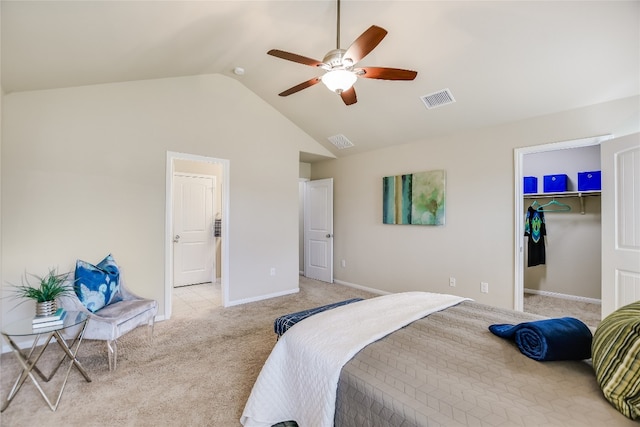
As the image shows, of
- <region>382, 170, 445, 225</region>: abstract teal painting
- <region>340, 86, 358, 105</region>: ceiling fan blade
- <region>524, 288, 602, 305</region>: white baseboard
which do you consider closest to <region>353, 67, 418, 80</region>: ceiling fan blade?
<region>340, 86, 358, 105</region>: ceiling fan blade

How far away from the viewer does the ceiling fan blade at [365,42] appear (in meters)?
1.73

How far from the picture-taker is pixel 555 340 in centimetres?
125

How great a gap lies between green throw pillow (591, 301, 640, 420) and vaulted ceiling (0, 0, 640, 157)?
230cm

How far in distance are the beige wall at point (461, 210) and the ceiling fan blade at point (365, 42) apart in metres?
2.46

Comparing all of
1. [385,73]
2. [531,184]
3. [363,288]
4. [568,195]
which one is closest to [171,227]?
[385,73]

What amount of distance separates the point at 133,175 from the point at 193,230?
2.13 meters

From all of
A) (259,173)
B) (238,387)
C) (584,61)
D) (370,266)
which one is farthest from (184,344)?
(584,61)

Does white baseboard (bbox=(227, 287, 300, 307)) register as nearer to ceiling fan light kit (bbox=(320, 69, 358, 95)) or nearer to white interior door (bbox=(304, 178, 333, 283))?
white interior door (bbox=(304, 178, 333, 283))

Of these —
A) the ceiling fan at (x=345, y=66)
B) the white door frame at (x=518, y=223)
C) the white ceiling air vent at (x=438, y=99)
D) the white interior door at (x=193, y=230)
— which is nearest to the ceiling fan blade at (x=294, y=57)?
the ceiling fan at (x=345, y=66)

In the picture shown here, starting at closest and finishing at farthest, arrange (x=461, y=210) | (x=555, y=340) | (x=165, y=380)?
(x=555, y=340), (x=165, y=380), (x=461, y=210)

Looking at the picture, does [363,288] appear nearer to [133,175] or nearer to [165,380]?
[165,380]

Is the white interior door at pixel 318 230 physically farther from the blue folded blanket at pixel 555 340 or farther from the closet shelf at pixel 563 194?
the blue folded blanket at pixel 555 340

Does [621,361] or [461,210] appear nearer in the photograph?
[621,361]

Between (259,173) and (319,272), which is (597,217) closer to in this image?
(319,272)
